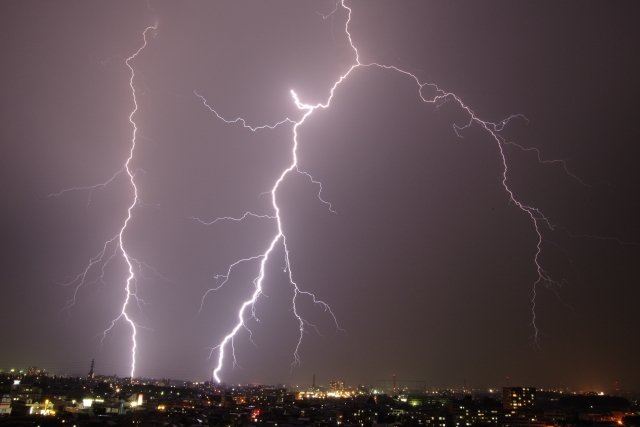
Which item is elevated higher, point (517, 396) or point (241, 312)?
point (241, 312)

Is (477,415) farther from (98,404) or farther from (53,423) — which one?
(53,423)

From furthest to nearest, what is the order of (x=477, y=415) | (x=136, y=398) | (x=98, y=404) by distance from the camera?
(x=477, y=415) < (x=136, y=398) < (x=98, y=404)

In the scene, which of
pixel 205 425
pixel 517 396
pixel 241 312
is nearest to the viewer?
pixel 205 425

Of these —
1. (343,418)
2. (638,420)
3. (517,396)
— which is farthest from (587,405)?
(343,418)

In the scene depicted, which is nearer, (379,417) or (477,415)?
(379,417)

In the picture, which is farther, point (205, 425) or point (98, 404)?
point (98, 404)

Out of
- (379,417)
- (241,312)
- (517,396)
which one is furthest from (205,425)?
(517,396)

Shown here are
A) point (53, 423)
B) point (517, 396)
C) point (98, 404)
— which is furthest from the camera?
point (517, 396)

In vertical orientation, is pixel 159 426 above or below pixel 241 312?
below

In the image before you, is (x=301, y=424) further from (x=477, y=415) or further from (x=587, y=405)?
(x=587, y=405)
